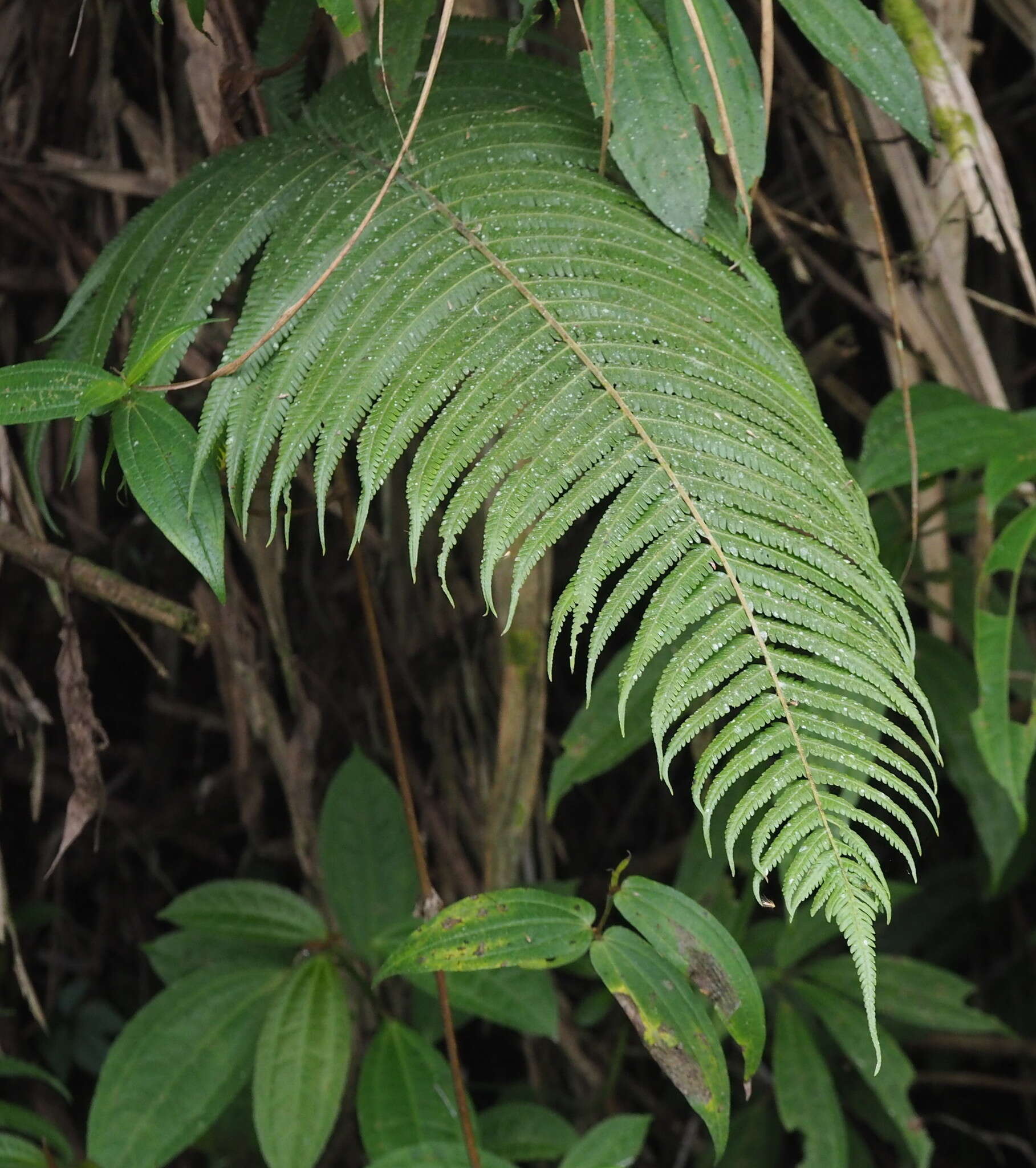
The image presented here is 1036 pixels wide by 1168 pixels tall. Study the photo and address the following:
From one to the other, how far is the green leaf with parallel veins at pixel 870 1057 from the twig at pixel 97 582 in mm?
983

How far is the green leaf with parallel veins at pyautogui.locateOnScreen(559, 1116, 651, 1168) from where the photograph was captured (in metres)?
1.21

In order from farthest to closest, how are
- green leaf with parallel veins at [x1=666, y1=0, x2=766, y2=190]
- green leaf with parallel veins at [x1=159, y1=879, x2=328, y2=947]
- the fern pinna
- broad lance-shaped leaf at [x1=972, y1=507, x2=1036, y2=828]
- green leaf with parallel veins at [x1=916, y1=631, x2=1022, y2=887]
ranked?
green leaf with parallel veins at [x1=916, y1=631, x2=1022, y2=887], green leaf with parallel veins at [x1=159, y1=879, x2=328, y2=947], broad lance-shaped leaf at [x1=972, y1=507, x2=1036, y2=828], green leaf with parallel veins at [x1=666, y1=0, x2=766, y2=190], the fern pinna

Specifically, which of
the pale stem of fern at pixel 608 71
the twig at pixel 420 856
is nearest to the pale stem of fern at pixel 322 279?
the pale stem of fern at pixel 608 71

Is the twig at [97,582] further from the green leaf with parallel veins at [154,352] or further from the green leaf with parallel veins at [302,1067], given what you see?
the green leaf with parallel veins at [302,1067]

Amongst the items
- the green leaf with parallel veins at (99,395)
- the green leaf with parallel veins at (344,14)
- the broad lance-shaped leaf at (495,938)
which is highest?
the green leaf with parallel veins at (344,14)

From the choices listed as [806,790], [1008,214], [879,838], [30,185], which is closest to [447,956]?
[806,790]

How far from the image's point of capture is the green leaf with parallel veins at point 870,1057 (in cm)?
153

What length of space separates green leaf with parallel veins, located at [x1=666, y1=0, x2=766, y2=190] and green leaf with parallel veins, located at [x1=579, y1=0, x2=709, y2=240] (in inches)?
0.6

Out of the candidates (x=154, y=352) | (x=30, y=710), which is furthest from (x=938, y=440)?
(x=30, y=710)

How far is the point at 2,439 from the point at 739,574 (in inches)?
34.0

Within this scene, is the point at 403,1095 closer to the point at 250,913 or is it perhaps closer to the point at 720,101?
the point at 250,913

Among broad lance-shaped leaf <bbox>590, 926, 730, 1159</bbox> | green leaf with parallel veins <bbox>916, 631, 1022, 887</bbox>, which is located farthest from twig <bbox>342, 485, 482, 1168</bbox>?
green leaf with parallel veins <bbox>916, 631, 1022, 887</bbox>

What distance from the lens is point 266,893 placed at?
141cm

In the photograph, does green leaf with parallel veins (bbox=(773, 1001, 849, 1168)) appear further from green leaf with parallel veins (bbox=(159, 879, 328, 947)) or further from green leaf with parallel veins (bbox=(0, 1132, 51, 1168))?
green leaf with parallel veins (bbox=(0, 1132, 51, 1168))
